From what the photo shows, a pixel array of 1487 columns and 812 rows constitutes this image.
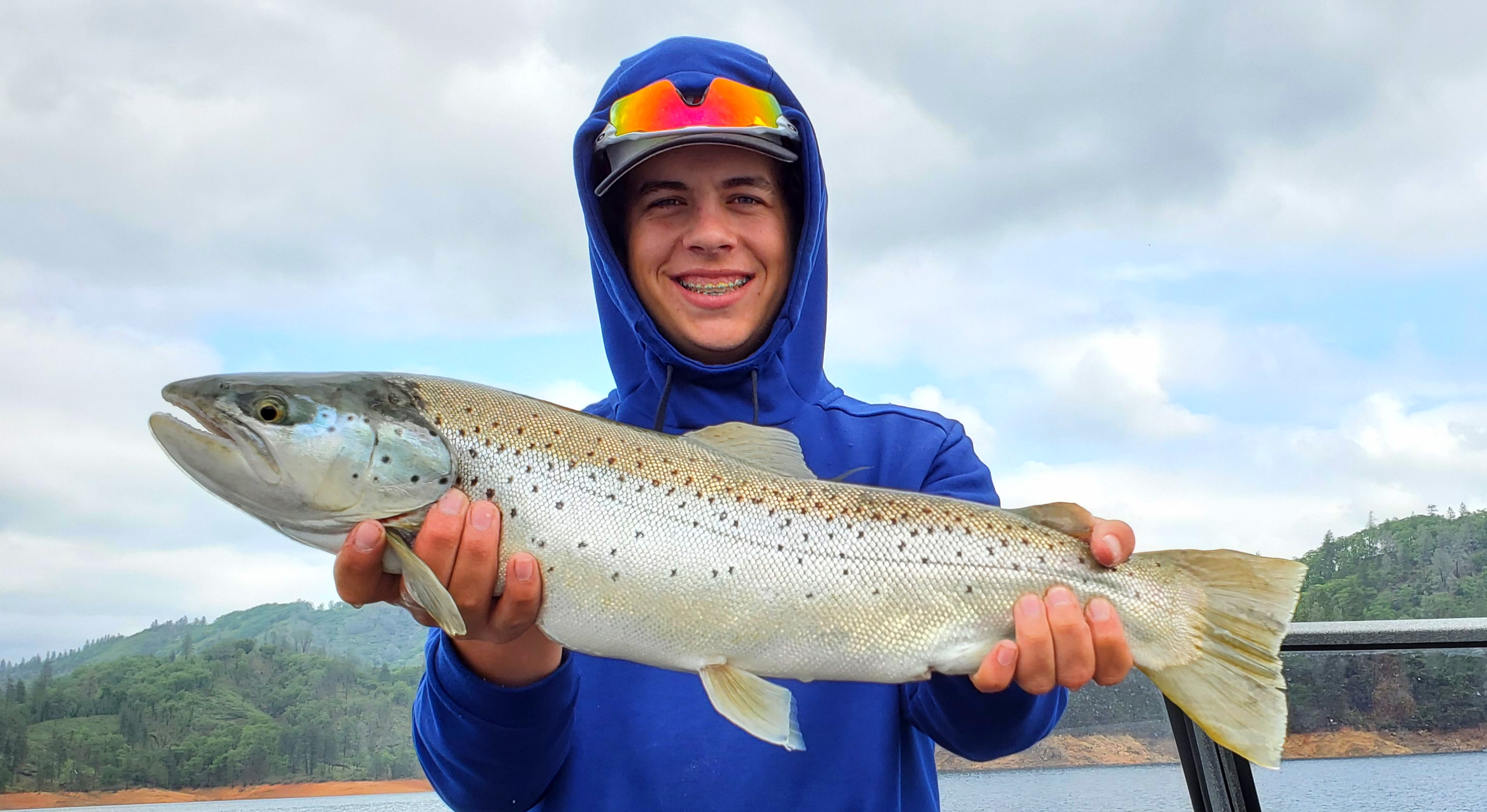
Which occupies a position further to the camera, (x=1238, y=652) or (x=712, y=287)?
(x=712, y=287)

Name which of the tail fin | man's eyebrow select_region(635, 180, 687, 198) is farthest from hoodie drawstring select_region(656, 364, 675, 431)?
the tail fin

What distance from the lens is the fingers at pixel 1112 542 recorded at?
2.51m

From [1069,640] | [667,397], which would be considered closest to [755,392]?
[667,397]

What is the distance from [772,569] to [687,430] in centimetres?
138

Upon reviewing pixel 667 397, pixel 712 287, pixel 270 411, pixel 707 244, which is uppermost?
pixel 707 244

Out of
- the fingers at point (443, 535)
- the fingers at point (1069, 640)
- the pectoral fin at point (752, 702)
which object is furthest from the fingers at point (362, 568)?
the fingers at point (1069, 640)

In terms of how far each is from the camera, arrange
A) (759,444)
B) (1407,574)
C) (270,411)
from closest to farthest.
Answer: (270,411) → (759,444) → (1407,574)

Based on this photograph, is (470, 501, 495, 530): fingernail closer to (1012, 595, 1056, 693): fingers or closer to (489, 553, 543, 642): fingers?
(489, 553, 543, 642): fingers

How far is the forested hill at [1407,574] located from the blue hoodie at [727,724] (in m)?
2.09

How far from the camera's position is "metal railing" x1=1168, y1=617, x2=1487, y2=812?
423cm

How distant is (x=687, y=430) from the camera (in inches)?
149

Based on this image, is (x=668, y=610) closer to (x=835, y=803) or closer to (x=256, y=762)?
(x=835, y=803)

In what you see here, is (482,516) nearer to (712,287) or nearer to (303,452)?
(303,452)

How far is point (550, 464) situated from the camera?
8.21ft
